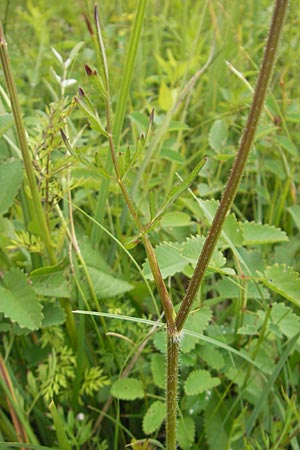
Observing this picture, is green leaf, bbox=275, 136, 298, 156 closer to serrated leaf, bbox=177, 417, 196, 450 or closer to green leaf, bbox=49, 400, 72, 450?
serrated leaf, bbox=177, 417, 196, 450

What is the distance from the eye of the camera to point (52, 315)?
3.59 feet

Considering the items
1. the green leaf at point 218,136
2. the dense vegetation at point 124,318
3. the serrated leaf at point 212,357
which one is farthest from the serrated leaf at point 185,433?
the green leaf at point 218,136

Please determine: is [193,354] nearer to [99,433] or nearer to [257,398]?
[257,398]

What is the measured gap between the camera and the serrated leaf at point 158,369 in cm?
104

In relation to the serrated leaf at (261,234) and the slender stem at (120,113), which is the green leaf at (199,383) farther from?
the slender stem at (120,113)

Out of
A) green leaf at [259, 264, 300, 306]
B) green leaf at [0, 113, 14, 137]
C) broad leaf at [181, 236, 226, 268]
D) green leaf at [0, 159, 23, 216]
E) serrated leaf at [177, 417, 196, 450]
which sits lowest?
serrated leaf at [177, 417, 196, 450]

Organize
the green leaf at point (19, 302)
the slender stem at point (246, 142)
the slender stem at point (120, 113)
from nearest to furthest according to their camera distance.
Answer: the slender stem at point (246, 142), the green leaf at point (19, 302), the slender stem at point (120, 113)

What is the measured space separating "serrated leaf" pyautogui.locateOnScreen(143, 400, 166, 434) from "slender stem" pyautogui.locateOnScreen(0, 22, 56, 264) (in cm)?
35

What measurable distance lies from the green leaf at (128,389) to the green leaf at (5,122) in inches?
20.0

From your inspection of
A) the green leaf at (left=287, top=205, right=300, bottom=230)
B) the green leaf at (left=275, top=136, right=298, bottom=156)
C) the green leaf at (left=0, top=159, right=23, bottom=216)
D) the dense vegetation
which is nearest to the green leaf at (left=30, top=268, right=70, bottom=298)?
the dense vegetation

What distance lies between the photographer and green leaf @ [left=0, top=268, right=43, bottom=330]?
3.16 ft

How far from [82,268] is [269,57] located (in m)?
0.73

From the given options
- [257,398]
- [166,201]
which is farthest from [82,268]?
[166,201]

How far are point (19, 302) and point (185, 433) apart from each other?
386 millimetres
